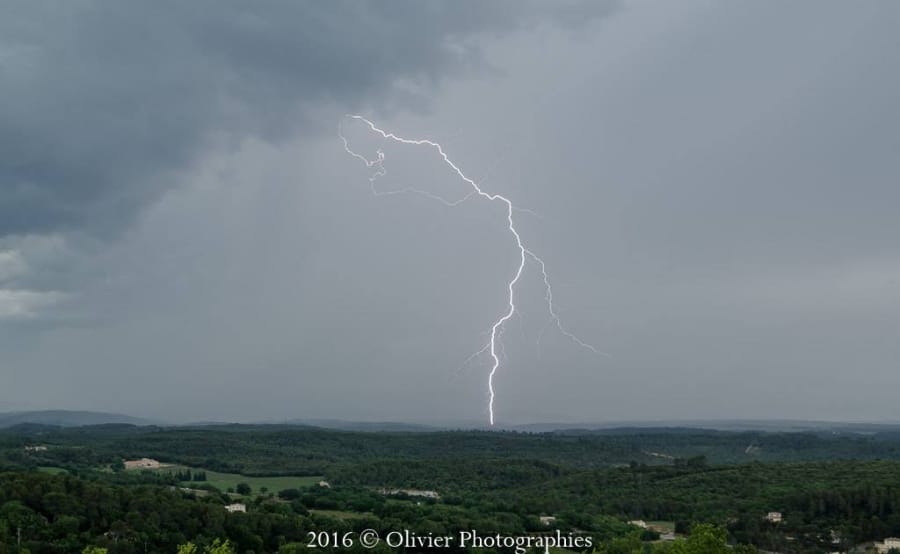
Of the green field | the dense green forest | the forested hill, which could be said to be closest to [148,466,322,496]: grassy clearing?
the green field

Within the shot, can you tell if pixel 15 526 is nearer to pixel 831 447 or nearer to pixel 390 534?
pixel 390 534

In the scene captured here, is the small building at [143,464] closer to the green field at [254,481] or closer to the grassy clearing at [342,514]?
the green field at [254,481]

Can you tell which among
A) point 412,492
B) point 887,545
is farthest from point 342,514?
point 887,545

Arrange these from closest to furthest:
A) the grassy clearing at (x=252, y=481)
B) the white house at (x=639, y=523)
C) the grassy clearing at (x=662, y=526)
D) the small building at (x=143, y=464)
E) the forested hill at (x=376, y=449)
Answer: the grassy clearing at (x=662, y=526) < the white house at (x=639, y=523) < the grassy clearing at (x=252, y=481) < the small building at (x=143, y=464) < the forested hill at (x=376, y=449)

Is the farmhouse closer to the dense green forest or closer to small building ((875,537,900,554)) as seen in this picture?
the dense green forest

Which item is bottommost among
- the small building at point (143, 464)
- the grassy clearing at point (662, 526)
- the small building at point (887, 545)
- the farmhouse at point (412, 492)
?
the grassy clearing at point (662, 526)

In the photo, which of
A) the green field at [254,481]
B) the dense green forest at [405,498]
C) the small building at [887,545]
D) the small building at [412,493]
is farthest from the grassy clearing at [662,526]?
the green field at [254,481]
